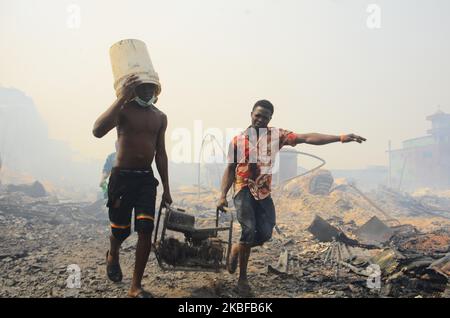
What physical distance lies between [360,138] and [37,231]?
8.13m

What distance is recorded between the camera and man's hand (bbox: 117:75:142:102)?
3.32 metres

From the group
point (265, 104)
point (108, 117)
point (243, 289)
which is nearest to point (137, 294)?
point (243, 289)

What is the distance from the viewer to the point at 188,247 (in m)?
3.78

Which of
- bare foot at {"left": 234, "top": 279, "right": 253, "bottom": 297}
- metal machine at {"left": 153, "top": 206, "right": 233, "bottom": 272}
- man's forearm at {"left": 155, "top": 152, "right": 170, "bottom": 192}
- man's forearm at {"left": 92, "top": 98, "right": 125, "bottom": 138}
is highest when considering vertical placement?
man's forearm at {"left": 92, "top": 98, "right": 125, "bottom": 138}

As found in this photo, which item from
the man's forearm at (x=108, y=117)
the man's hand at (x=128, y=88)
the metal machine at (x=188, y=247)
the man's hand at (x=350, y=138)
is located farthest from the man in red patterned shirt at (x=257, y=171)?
the man's forearm at (x=108, y=117)

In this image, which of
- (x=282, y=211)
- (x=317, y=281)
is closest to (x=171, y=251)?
(x=317, y=281)

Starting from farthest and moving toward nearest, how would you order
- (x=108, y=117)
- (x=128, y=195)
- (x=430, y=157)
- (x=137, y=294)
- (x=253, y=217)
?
1. (x=430, y=157)
2. (x=253, y=217)
3. (x=128, y=195)
4. (x=137, y=294)
5. (x=108, y=117)

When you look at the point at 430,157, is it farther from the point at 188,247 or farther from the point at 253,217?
the point at 188,247

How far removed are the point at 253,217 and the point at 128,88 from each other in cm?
208

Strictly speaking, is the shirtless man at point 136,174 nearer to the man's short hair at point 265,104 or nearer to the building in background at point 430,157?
the man's short hair at point 265,104

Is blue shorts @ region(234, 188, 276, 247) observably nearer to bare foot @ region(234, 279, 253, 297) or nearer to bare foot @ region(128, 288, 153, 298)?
bare foot @ region(234, 279, 253, 297)

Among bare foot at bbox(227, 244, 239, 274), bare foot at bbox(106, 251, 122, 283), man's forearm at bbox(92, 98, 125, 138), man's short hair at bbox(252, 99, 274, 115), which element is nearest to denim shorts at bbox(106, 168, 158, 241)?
bare foot at bbox(106, 251, 122, 283)

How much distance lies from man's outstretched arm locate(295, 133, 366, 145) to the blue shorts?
0.87 metres

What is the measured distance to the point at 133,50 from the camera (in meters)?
3.64
